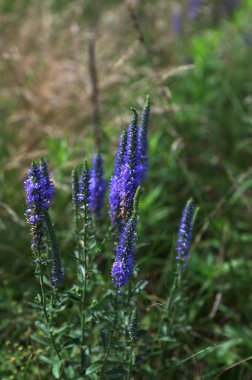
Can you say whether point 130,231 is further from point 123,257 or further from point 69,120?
point 69,120

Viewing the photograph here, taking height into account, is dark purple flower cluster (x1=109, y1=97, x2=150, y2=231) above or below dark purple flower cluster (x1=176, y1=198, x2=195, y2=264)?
above

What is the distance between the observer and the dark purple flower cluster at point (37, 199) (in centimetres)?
202

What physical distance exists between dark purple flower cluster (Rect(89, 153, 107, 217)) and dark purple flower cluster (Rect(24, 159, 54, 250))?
58 centimetres

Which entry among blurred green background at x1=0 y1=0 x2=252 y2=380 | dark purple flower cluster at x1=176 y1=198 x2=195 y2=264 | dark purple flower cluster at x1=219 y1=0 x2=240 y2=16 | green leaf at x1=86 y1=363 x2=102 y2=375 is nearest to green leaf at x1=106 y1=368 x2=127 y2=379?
green leaf at x1=86 y1=363 x2=102 y2=375

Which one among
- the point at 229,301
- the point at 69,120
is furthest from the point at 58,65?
the point at 229,301

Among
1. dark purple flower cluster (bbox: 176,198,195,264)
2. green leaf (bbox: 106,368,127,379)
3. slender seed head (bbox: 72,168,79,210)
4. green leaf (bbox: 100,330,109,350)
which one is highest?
slender seed head (bbox: 72,168,79,210)

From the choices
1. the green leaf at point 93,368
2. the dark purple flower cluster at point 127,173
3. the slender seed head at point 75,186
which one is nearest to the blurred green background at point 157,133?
the dark purple flower cluster at point 127,173

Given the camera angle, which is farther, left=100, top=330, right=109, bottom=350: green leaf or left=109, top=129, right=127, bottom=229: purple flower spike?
left=100, top=330, right=109, bottom=350: green leaf

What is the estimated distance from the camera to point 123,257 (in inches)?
81.7

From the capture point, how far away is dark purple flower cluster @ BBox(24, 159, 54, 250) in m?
2.02

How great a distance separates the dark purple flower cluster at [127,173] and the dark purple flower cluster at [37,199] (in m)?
0.31

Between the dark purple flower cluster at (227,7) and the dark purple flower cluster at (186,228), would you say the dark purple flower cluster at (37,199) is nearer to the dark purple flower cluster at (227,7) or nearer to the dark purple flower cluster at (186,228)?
the dark purple flower cluster at (186,228)

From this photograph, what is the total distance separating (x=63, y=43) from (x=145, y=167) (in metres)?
4.62

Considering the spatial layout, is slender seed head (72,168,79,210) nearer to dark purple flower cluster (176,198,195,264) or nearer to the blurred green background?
the blurred green background
